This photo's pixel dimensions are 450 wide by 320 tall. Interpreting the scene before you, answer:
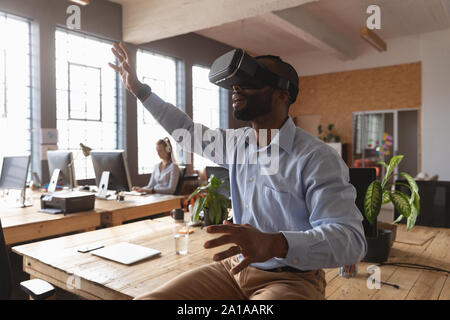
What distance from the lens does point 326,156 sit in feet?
3.47

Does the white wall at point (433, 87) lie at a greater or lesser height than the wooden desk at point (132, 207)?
greater

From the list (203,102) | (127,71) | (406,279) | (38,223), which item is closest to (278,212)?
(406,279)

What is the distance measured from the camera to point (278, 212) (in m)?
1.13

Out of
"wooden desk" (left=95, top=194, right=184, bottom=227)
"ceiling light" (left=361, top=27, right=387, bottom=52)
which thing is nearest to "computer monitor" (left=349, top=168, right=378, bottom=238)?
"wooden desk" (left=95, top=194, right=184, bottom=227)

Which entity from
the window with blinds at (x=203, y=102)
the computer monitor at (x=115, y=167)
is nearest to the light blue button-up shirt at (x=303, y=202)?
the computer monitor at (x=115, y=167)

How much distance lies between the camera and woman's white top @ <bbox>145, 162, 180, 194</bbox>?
4.30 meters

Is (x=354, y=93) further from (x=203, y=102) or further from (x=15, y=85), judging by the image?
(x=15, y=85)

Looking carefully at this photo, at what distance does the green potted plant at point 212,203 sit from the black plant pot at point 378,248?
83 cm

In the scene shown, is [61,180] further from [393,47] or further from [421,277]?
[393,47]

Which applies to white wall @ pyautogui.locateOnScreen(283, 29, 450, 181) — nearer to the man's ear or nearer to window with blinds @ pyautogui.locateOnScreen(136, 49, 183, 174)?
window with blinds @ pyautogui.locateOnScreen(136, 49, 183, 174)

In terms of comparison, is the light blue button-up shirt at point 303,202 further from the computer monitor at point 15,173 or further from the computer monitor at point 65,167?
the computer monitor at point 65,167

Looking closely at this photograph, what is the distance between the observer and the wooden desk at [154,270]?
118 cm

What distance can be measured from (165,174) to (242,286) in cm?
342
